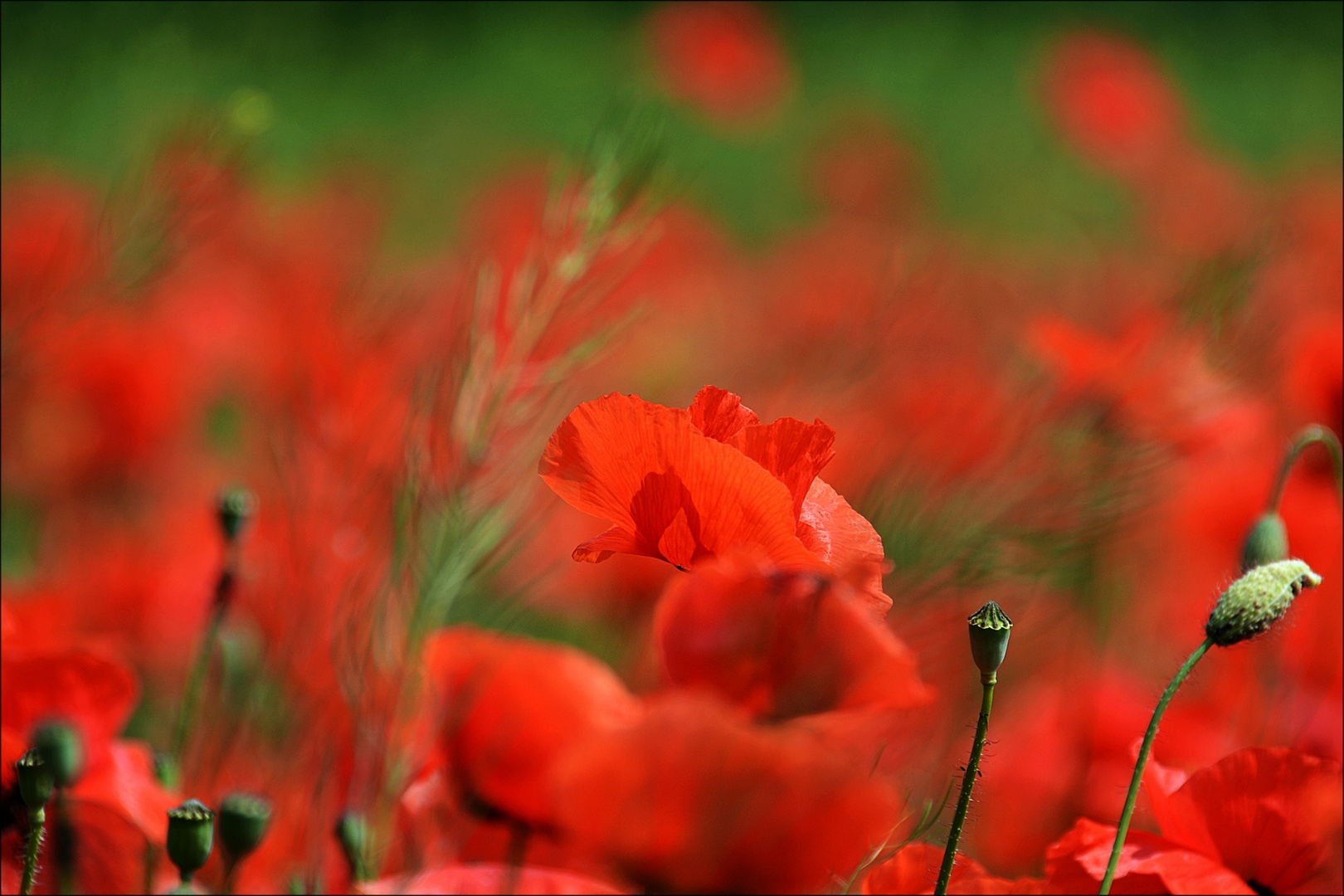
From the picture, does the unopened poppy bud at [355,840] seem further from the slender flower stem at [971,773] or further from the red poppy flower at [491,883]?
the slender flower stem at [971,773]

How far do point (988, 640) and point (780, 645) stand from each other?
0.04 m

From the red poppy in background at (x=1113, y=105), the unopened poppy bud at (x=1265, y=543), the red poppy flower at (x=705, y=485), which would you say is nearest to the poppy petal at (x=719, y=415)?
the red poppy flower at (x=705, y=485)

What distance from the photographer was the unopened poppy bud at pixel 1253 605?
298mm

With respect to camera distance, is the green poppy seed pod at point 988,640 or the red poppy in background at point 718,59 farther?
the red poppy in background at point 718,59

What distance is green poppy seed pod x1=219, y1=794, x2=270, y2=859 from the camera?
1.00 ft

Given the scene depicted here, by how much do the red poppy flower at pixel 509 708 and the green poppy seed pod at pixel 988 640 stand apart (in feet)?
0.38

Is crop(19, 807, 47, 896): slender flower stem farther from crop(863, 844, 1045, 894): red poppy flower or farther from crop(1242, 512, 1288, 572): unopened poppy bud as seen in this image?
crop(1242, 512, 1288, 572): unopened poppy bud

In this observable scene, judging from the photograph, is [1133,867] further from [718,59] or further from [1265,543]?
[718,59]

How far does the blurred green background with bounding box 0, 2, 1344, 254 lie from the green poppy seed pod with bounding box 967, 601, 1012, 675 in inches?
28.0

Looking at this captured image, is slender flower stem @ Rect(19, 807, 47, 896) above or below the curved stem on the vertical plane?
below

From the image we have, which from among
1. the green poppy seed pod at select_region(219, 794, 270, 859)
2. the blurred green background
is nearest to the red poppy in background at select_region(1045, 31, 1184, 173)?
the blurred green background

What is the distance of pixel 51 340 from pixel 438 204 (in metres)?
1.73

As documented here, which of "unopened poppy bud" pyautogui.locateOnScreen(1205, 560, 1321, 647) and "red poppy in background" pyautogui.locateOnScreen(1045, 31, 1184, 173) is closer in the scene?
"unopened poppy bud" pyautogui.locateOnScreen(1205, 560, 1321, 647)

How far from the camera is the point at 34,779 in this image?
28cm
